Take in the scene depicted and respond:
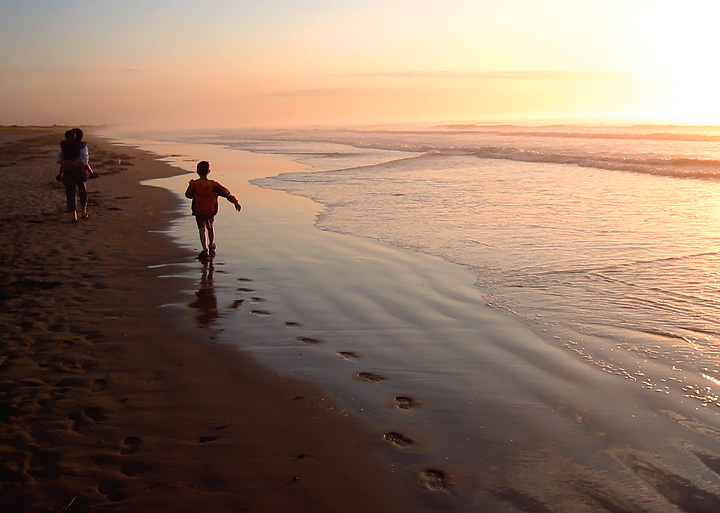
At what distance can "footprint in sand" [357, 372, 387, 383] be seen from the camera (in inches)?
184

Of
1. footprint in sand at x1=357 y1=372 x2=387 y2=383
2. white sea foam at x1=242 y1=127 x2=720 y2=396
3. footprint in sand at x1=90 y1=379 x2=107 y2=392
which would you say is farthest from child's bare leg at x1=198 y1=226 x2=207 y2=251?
footprint in sand at x1=357 y1=372 x2=387 y2=383

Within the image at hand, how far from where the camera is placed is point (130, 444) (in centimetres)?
367

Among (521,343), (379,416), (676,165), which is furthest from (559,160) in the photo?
(379,416)

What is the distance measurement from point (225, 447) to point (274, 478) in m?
0.48

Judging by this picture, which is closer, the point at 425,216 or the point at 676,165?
the point at 425,216

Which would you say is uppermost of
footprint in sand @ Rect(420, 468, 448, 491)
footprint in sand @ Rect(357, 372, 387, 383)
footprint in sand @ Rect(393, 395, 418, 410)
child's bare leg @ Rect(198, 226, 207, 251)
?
child's bare leg @ Rect(198, 226, 207, 251)

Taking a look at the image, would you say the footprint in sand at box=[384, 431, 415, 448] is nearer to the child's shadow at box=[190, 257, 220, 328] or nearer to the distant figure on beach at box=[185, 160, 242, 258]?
the child's shadow at box=[190, 257, 220, 328]

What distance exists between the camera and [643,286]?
23.1 feet

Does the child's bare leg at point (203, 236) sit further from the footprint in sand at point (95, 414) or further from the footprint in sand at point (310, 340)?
the footprint in sand at point (95, 414)

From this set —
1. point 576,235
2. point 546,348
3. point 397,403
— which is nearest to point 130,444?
point 397,403

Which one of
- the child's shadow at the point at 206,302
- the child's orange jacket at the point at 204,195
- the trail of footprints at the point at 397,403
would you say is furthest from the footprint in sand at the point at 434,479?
the child's orange jacket at the point at 204,195

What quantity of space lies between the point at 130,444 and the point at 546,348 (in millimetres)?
3488

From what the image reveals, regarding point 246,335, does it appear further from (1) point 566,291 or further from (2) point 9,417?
(1) point 566,291

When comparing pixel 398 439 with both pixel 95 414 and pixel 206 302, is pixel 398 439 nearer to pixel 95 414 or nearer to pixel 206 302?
pixel 95 414
